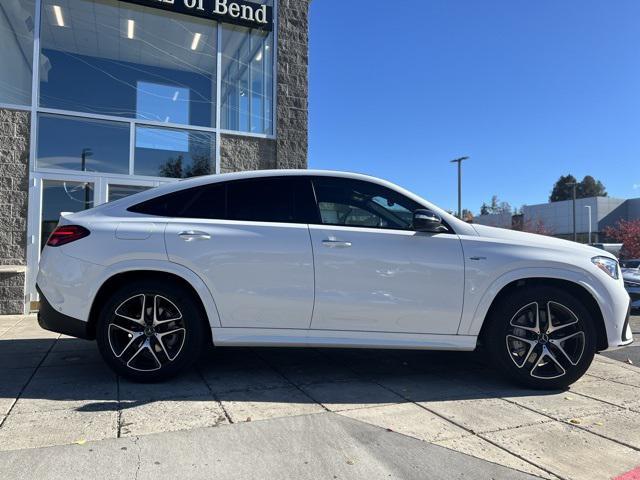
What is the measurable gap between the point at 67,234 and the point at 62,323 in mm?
716

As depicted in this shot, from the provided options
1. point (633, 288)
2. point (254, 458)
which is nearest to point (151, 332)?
point (254, 458)

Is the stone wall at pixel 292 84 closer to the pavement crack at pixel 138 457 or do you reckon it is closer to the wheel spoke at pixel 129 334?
the wheel spoke at pixel 129 334

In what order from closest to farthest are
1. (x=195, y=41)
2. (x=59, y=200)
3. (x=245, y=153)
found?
1. (x=59, y=200)
2. (x=245, y=153)
3. (x=195, y=41)

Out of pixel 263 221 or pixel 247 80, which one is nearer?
pixel 263 221

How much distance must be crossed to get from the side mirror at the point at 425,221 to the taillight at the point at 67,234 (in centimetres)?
266

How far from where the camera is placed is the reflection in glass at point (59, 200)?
8.39 meters

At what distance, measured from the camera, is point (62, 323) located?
4.13 meters

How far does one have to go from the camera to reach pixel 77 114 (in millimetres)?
8672

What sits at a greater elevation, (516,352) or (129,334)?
(129,334)

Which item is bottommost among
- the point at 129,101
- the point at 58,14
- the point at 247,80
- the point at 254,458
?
the point at 254,458

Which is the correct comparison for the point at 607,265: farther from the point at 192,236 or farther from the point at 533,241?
the point at 192,236

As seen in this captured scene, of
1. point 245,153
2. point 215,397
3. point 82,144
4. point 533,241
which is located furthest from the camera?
point 245,153

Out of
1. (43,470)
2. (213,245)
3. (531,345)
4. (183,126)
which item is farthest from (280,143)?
(43,470)

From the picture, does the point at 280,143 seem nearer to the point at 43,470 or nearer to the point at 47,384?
the point at 47,384
